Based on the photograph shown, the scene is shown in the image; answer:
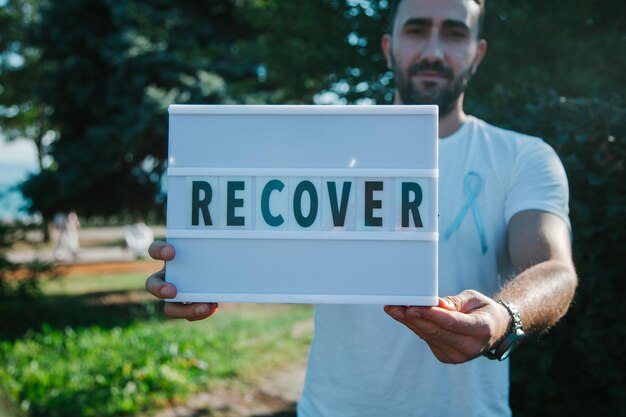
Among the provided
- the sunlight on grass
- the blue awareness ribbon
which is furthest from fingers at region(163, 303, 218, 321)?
the sunlight on grass

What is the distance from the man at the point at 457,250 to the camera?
1.72 metres

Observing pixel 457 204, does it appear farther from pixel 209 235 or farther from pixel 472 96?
pixel 472 96

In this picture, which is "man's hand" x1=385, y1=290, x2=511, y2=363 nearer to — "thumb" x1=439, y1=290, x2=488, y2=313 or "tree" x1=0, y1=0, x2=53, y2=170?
"thumb" x1=439, y1=290, x2=488, y2=313

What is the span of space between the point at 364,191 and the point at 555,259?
668 millimetres

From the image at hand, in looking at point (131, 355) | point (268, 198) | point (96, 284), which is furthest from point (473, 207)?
point (96, 284)

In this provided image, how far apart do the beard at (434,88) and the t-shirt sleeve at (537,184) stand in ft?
0.91

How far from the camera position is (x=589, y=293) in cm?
259

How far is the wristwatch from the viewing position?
1407 mm

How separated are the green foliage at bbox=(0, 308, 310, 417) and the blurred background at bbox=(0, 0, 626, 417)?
19 millimetres

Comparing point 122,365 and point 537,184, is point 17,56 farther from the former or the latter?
point 537,184

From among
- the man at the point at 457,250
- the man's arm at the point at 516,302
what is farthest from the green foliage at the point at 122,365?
the man's arm at the point at 516,302

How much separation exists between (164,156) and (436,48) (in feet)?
31.2

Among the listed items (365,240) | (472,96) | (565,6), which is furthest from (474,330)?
(565,6)

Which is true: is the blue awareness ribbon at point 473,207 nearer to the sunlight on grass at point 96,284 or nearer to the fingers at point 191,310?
the fingers at point 191,310
